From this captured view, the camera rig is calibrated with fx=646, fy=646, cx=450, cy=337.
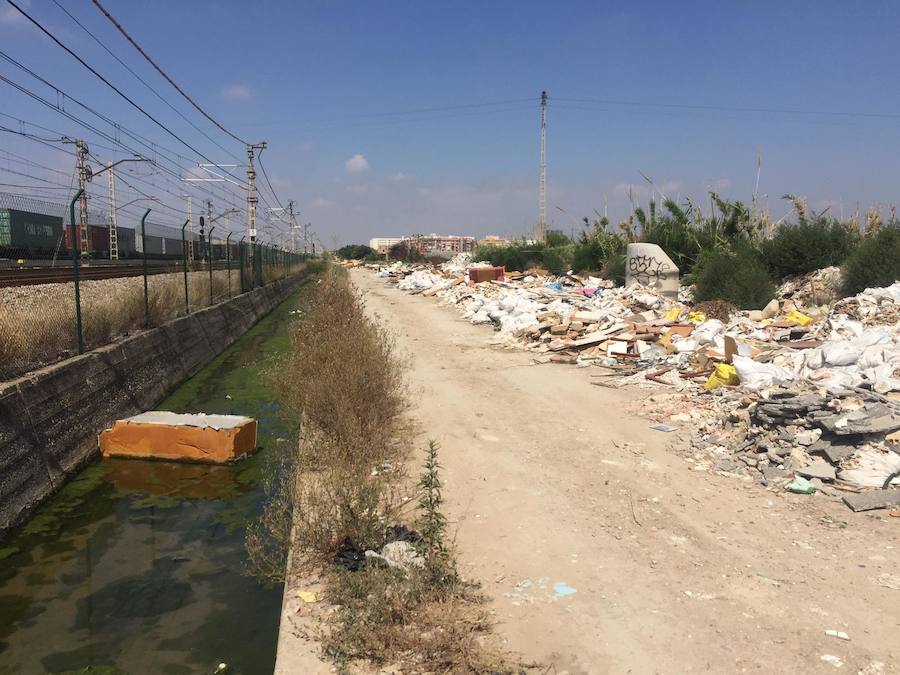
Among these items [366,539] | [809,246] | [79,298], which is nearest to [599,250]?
[809,246]

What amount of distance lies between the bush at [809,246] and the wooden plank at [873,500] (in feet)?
39.9

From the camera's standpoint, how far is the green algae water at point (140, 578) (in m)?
3.75

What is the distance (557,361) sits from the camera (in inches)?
453

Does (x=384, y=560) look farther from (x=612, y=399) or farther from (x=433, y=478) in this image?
(x=612, y=399)

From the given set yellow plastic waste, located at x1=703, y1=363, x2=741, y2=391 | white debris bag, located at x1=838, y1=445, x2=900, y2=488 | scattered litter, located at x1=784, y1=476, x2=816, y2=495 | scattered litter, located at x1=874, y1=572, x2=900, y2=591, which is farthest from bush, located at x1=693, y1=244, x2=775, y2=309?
scattered litter, located at x1=874, y1=572, x2=900, y2=591

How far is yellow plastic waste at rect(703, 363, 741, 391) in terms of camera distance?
8.09m

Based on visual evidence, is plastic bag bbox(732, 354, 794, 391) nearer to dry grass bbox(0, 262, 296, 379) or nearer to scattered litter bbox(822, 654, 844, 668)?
scattered litter bbox(822, 654, 844, 668)

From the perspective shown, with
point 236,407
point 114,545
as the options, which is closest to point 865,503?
point 114,545

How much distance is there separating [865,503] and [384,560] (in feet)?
12.2

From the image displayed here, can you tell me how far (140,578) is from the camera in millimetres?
4574

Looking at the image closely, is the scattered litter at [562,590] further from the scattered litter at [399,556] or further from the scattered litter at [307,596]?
the scattered litter at [307,596]

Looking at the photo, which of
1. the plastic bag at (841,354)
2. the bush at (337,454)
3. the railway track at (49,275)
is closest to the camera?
the bush at (337,454)

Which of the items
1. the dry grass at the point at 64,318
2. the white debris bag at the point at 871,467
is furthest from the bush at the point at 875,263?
the dry grass at the point at 64,318

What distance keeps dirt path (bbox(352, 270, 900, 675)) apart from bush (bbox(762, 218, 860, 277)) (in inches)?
448
